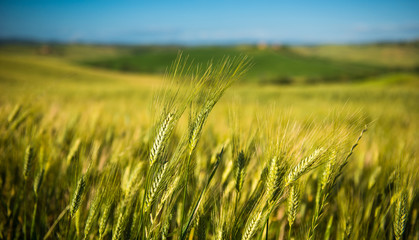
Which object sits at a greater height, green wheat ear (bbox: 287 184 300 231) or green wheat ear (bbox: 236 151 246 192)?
green wheat ear (bbox: 236 151 246 192)

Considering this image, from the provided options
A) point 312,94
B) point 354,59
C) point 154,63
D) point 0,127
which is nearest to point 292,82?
point 312,94

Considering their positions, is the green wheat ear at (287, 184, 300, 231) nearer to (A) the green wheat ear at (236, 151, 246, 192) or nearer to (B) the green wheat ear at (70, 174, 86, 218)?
(A) the green wheat ear at (236, 151, 246, 192)

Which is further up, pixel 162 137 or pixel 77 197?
pixel 162 137

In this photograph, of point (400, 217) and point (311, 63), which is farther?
point (311, 63)

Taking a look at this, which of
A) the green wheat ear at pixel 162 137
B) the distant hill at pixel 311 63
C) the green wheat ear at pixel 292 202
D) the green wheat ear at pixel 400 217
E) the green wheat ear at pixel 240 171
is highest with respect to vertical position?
the distant hill at pixel 311 63

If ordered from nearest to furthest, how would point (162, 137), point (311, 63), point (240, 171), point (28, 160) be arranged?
point (162, 137)
point (240, 171)
point (28, 160)
point (311, 63)

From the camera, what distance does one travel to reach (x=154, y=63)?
4831 centimetres

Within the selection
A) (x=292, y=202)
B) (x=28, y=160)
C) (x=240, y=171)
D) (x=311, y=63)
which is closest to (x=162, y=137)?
(x=240, y=171)

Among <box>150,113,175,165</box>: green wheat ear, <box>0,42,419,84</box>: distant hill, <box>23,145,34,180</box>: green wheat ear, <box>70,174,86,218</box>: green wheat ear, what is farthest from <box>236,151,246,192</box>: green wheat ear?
<box>0,42,419,84</box>: distant hill

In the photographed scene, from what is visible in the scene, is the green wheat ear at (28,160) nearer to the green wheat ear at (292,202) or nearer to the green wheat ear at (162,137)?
the green wheat ear at (162,137)

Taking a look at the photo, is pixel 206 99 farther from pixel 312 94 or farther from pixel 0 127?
pixel 312 94

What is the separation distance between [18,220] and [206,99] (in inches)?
49.1

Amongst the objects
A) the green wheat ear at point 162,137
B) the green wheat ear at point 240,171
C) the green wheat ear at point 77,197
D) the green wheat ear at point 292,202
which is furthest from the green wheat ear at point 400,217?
the green wheat ear at point 77,197

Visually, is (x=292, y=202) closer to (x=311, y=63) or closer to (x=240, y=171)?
(x=240, y=171)
